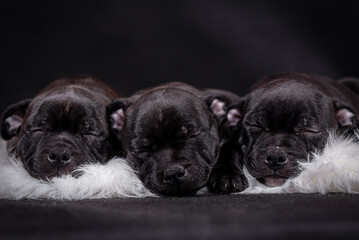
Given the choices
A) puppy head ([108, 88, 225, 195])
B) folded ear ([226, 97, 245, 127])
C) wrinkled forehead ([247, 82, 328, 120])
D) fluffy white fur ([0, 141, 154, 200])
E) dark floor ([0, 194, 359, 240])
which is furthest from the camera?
folded ear ([226, 97, 245, 127])

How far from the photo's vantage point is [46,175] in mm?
3830

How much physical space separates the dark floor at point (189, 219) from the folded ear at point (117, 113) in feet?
3.80

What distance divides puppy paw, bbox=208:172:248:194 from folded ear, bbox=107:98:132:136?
0.89 m

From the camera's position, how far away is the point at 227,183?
3.72 meters

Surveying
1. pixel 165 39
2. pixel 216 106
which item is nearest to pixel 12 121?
pixel 216 106

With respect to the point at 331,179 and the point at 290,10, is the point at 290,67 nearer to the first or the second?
the point at 290,10

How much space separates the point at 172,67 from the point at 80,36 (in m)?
1.02

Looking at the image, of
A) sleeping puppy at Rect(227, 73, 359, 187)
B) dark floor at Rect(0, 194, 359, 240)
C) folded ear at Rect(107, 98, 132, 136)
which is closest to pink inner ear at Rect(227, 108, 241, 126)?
sleeping puppy at Rect(227, 73, 359, 187)

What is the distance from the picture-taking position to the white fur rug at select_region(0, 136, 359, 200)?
3.44m

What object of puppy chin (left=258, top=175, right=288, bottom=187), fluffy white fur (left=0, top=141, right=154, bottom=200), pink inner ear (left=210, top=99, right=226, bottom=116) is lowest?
puppy chin (left=258, top=175, right=288, bottom=187)

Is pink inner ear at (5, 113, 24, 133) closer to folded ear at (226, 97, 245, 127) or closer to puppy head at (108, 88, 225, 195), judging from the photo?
puppy head at (108, 88, 225, 195)

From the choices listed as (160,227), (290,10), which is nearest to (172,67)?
(290,10)

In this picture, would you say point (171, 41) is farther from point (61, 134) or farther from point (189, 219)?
point (189, 219)

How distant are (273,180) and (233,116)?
798 mm
